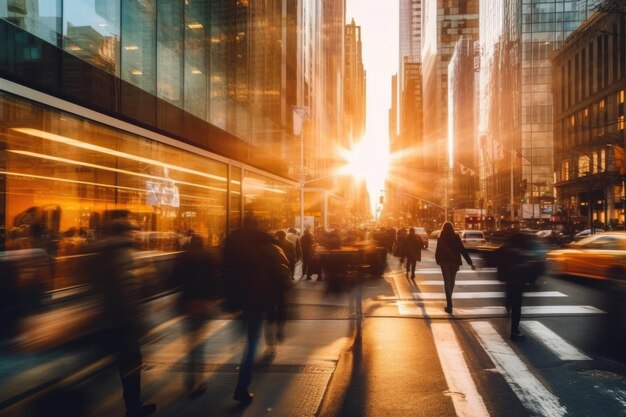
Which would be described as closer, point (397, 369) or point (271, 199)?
point (397, 369)

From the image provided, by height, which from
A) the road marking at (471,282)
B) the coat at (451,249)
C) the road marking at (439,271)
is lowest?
the road marking at (439,271)

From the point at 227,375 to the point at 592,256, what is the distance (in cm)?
1319

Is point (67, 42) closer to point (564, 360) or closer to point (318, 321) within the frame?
point (318, 321)

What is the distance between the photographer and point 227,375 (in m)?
6.59

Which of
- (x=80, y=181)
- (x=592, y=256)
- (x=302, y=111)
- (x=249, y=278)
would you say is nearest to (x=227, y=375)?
(x=249, y=278)

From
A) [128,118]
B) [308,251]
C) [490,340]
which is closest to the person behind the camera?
[490,340]

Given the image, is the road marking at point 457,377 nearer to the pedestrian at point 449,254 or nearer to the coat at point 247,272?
the pedestrian at point 449,254

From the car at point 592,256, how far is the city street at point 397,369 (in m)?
4.79

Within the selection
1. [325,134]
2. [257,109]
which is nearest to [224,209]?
[257,109]

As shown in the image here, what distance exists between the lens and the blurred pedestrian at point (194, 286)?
6488 mm

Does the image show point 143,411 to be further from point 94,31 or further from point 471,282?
point 471,282

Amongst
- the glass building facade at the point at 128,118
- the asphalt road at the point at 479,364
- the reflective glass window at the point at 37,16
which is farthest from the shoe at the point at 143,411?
the reflective glass window at the point at 37,16

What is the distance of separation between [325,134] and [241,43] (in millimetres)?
54022

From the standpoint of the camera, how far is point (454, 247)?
10.7m
